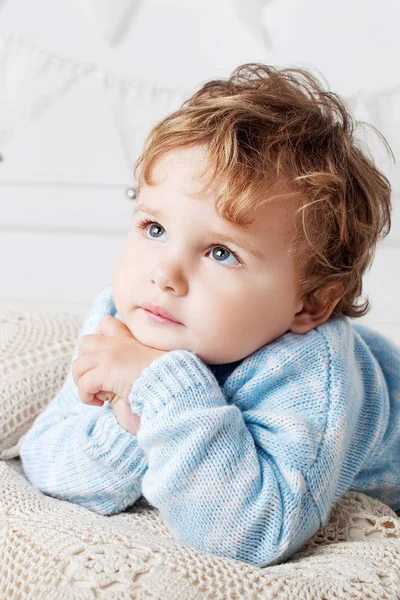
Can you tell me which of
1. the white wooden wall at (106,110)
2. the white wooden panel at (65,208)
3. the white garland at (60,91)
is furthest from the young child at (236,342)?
the white wooden panel at (65,208)

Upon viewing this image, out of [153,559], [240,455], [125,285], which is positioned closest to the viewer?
[153,559]

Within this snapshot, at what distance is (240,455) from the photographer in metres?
1.00

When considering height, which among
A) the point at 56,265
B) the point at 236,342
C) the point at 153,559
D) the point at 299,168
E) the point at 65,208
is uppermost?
the point at 299,168

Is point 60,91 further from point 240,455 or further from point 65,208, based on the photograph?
point 240,455

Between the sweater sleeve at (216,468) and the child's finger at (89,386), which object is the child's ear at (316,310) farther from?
the child's finger at (89,386)

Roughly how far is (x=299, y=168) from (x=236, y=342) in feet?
0.82

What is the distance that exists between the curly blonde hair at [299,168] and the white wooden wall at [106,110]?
754 millimetres

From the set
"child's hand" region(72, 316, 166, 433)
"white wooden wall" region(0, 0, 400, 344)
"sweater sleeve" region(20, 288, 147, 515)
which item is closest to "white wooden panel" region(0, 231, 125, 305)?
"white wooden wall" region(0, 0, 400, 344)

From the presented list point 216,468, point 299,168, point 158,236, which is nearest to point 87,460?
point 216,468

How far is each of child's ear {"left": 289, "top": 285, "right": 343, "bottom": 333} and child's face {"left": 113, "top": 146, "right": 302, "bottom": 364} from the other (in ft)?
0.21

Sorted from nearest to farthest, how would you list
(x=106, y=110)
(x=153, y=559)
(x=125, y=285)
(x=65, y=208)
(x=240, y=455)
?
(x=153, y=559)
(x=240, y=455)
(x=125, y=285)
(x=106, y=110)
(x=65, y=208)

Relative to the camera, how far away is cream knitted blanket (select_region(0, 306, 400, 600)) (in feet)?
2.80

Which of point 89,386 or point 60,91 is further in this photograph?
point 60,91

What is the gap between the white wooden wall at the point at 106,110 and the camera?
6.27 ft
